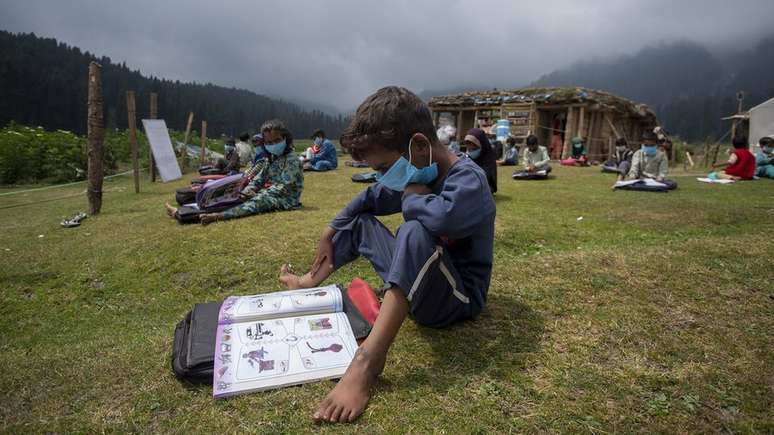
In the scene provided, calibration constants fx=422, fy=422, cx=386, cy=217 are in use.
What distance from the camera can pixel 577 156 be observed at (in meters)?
17.8

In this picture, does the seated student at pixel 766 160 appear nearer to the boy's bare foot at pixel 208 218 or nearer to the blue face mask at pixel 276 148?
the blue face mask at pixel 276 148

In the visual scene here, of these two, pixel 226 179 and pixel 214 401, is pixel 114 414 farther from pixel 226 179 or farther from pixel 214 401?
pixel 226 179

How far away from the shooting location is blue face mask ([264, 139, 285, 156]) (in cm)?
631

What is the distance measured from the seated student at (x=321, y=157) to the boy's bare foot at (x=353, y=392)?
42.8 feet

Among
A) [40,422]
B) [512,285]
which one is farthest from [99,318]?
[512,285]

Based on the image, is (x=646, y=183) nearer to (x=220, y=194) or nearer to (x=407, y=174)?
(x=220, y=194)

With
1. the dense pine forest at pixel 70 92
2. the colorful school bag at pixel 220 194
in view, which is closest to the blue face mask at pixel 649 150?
the colorful school bag at pixel 220 194

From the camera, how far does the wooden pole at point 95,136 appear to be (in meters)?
7.50

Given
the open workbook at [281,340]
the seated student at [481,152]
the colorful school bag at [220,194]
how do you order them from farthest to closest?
the seated student at [481,152] → the colorful school bag at [220,194] → the open workbook at [281,340]

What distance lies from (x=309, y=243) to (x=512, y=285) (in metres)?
2.28

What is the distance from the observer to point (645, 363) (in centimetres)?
212

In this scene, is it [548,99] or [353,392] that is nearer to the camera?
[353,392]

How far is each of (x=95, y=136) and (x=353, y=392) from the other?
Result: 7908 mm

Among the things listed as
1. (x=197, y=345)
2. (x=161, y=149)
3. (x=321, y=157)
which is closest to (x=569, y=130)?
(x=321, y=157)
